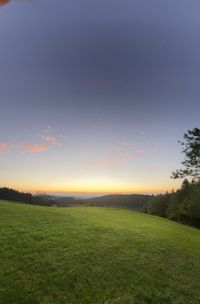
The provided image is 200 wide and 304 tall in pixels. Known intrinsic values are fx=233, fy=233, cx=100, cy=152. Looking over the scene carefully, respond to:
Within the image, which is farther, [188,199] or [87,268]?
[188,199]

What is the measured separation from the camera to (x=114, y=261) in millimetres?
13672

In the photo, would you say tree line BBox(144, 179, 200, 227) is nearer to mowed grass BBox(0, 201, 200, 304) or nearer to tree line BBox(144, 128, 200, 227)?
tree line BBox(144, 128, 200, 227)

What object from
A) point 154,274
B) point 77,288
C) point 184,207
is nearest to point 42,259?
point 77,288

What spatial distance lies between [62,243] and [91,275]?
167 inches

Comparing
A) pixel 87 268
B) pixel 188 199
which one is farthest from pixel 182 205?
pixel 87 268

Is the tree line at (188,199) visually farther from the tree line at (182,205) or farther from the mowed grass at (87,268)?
the mowed grass at (87,268)

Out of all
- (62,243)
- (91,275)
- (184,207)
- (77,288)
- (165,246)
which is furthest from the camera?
(184,207)

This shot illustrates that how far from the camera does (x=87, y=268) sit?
39.3 feet

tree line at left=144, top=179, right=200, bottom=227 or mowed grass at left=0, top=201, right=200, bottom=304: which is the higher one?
tree line at left=144, top=179, right=200, bottom=227

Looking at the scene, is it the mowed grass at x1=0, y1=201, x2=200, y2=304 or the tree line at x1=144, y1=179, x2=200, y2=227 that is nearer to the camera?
the mowed grass at x1=0, y1=201, x2=200, y2=304

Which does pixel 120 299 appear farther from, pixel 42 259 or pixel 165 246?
pixel 165 246

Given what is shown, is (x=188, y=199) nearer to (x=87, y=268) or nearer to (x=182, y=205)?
(x=182, y=205)

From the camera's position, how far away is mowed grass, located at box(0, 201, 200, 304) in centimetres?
932

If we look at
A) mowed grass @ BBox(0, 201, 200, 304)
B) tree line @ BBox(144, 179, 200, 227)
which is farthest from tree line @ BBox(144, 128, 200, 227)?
mowed grass @ BBox(0, 201, 200, 304)
